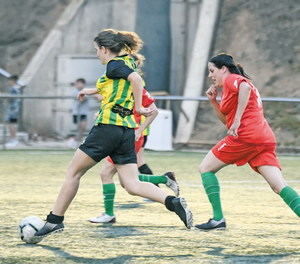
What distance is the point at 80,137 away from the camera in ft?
72.7

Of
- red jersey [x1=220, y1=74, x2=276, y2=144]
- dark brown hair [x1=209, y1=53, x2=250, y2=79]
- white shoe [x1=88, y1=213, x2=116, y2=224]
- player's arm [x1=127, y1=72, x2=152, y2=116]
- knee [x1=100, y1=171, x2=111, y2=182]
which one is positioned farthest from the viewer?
knee [x1=100, y1=171, x2=111, y2=182]

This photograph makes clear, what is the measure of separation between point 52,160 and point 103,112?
10459 mm

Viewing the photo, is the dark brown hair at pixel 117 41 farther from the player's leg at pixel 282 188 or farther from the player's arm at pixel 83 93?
the player's leg at pixel 282 188

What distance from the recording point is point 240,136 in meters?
9.35

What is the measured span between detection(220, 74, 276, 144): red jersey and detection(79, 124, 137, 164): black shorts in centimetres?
88

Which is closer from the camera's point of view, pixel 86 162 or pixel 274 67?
pixel 86 162

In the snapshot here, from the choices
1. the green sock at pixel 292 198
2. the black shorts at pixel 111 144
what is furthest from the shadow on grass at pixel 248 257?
the black shorts at pixel 111 144

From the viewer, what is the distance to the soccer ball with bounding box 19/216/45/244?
8.69 metres

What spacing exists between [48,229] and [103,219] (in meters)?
1.54

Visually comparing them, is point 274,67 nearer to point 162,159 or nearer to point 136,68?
point 162,159

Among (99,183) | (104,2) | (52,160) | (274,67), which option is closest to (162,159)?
(52,160)

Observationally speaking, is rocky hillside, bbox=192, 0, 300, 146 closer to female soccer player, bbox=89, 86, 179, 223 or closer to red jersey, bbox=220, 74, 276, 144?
female soccer player, bbox=89, 86, 179, 223

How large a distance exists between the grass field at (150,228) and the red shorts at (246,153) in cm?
61

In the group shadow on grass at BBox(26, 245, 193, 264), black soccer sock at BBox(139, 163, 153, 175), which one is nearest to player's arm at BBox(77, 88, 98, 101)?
shadow on grass at BBox(26, 245, 193, 264)
